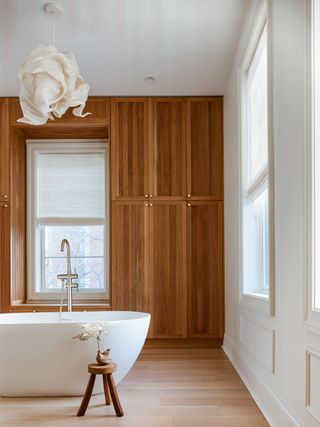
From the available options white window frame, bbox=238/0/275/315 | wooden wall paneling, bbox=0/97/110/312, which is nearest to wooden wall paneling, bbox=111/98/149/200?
wooden wall paneling, bbox=0/97/110/312

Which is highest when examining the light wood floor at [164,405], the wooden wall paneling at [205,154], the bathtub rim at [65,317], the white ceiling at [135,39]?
the white ceiling at [135,39]

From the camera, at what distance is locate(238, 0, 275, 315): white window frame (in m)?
2.76

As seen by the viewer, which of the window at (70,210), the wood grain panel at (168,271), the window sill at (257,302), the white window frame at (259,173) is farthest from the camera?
the window at (70,210)

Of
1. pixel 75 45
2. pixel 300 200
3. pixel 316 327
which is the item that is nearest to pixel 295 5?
pixel 300 200

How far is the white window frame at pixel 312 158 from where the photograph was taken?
203cm

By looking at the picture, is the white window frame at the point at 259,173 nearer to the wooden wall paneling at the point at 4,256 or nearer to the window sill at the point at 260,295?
the window sill at the point at 260,295

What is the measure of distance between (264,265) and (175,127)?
1.97 metres

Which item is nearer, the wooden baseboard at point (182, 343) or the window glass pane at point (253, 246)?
the window glass pane at point (253, 246)

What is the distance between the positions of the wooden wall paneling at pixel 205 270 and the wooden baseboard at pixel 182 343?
0.06 m

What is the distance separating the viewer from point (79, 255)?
219 inches

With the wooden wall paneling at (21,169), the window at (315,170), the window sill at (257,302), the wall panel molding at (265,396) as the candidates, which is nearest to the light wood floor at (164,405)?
the wall panel molding at (265,396)

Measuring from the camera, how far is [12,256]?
505 cm

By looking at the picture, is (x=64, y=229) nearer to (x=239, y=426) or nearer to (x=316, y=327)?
(x=239, y=426)

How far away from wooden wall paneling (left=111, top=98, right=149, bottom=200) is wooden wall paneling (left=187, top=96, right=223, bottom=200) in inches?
17.2
